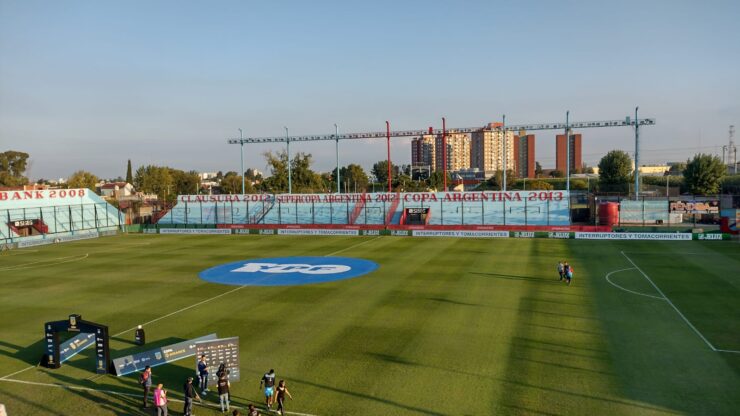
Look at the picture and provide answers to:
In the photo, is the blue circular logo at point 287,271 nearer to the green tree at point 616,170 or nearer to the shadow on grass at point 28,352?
the shadow on grass at point 28,352

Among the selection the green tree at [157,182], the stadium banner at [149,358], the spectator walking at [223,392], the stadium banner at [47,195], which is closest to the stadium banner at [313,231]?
the stadium banner at [47,195]

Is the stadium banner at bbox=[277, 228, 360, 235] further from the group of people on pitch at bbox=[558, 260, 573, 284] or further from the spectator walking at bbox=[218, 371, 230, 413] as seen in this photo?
the spectator walking at bbox=[218, 371, 230, 413]

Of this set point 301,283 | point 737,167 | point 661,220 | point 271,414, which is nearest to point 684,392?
point 271,414

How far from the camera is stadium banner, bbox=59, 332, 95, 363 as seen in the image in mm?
20311

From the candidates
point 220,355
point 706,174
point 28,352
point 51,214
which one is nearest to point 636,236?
point 706,174

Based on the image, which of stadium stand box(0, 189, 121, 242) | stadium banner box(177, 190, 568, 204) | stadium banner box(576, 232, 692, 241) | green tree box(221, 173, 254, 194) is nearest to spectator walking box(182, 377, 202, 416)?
stadium banner box(576, 232, 692, 241)

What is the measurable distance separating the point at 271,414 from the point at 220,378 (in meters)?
1.99

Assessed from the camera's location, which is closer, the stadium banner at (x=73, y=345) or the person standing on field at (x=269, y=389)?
the person standing on field at (x=269, y=389)

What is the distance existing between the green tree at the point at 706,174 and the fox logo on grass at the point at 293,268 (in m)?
77.4

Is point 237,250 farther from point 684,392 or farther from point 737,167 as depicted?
point 737,167

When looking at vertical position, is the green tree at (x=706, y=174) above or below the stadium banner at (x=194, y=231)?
above

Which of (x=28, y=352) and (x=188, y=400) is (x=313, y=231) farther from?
(x=188, y=400)

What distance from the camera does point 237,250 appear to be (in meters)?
50.7

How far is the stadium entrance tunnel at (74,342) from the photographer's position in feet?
62.3
